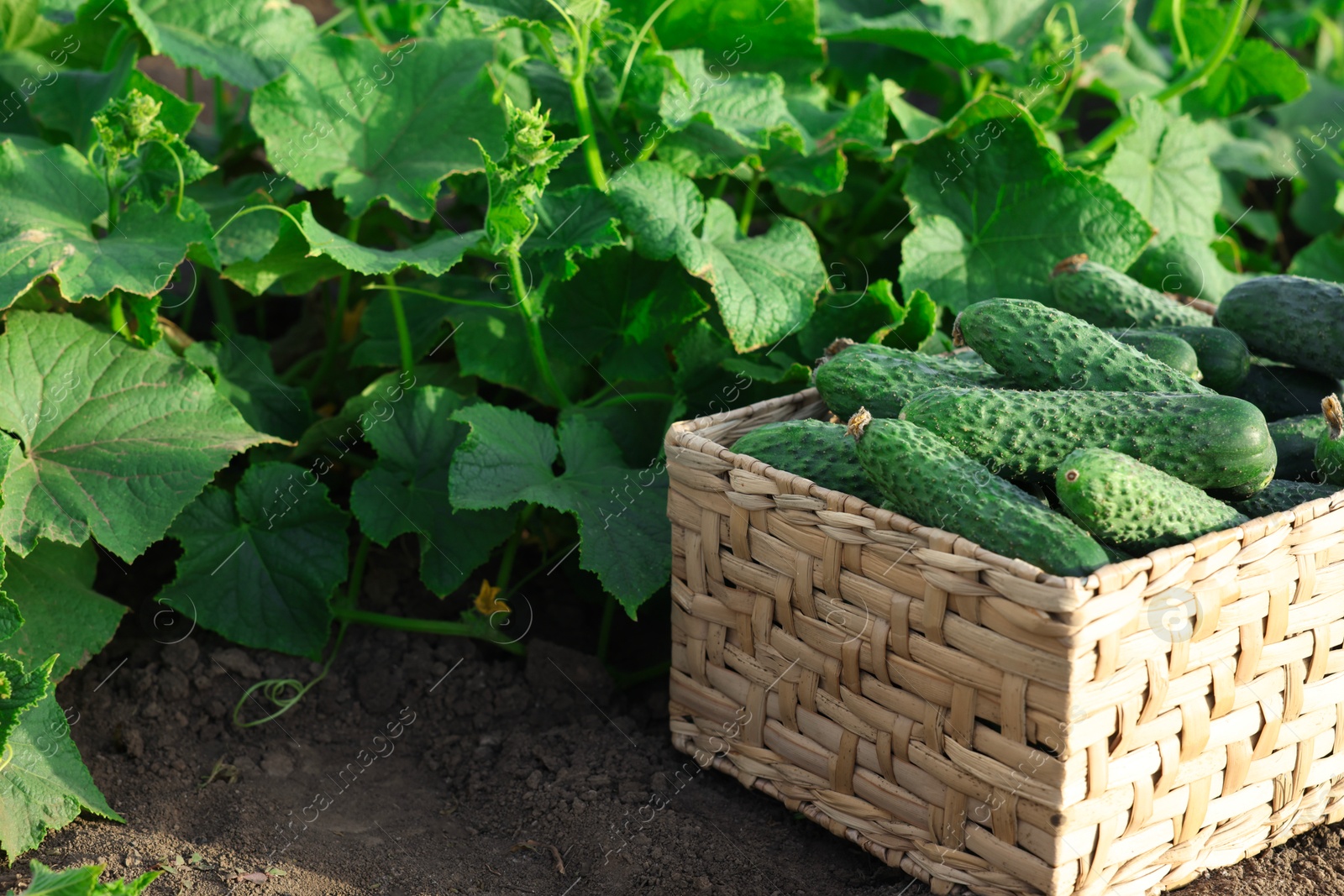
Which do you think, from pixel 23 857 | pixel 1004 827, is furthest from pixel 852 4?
pixel 23 857

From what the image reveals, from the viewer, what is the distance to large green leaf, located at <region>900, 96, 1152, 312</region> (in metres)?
2.99

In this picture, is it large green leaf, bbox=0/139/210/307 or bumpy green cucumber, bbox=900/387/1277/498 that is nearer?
bumpy green cucumber, bbox=900/387/1277/498

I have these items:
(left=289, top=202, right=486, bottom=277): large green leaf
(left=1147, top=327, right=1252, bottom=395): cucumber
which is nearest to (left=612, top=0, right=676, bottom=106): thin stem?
(left=289, top=202, right=486, bottom=277): large green leaf

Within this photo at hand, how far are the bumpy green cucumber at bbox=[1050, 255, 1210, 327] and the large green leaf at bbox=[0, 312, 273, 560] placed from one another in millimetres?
1788

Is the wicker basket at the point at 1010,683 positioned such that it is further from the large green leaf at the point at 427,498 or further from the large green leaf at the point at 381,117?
the large green leaf at the point at 381,117

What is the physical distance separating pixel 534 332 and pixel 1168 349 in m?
1.32

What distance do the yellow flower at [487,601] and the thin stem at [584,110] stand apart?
95cm

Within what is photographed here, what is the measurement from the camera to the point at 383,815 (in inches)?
87.6

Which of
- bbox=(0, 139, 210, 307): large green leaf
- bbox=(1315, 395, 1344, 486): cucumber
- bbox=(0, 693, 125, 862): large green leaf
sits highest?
bbox=(0, 139, 210, 307): large green leaf

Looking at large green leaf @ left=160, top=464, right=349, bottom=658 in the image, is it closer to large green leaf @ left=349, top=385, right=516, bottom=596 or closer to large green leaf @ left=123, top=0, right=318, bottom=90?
large green leaf @ left=349, top=385, right=516, bottom=596

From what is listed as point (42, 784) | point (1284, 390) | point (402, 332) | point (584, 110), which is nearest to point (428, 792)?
point (42, 784)

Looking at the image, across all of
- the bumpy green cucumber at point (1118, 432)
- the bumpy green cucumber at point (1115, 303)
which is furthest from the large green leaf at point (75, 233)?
the bumpy green cucumber at point (1115, 303)

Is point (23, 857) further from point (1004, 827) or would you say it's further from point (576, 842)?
point (1004, 827)

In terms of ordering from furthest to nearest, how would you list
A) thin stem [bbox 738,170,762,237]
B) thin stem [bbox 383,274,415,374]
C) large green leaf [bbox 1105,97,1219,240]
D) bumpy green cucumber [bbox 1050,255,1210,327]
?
1. large green leaf [bbox 1105,97,1219,240]
2. thin stem [bbox 738,170,762,237]
3. thin stem [bbox 383,274,415,374]
4. bumpy green cucumber [bbox 1050,255,1210,327]
